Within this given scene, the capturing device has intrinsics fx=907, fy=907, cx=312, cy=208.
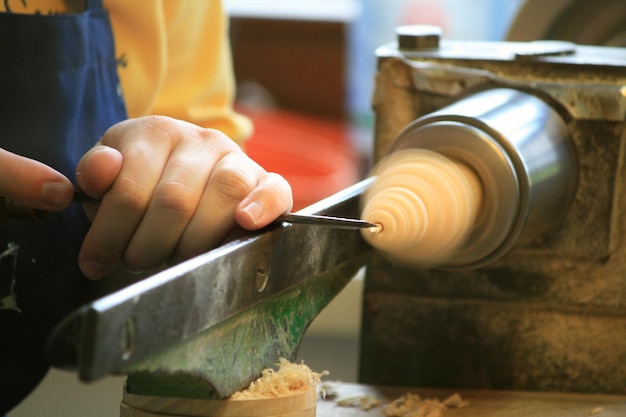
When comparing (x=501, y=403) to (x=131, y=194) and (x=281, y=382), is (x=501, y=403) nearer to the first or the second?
(x=281, y=382)

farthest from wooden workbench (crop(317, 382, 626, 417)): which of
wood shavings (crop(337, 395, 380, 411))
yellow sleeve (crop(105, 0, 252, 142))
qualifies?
yellow sleeve (crop(105, 0, 252, 142))

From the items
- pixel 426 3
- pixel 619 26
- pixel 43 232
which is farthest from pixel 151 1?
pixel 426 3

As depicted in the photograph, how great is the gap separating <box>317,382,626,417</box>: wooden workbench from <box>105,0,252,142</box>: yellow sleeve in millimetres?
398

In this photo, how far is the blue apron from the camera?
Result: 32.3 inches

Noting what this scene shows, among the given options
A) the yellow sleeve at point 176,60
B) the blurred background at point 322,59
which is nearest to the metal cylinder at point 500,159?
the yellow sleeve at point 176,60

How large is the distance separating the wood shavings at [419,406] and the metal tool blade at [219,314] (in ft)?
0.34

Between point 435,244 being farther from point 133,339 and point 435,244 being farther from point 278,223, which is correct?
point 133,339

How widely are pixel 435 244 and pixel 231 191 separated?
159 millimetres

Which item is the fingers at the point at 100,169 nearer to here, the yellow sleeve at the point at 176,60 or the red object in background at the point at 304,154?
the yellow sleeve at the point at 176,60

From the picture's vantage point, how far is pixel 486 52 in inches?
35.2

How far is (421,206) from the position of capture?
63cm

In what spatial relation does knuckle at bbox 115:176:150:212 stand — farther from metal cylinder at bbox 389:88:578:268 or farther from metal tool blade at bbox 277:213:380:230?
metal cylinder at bbox 389:88:578:268

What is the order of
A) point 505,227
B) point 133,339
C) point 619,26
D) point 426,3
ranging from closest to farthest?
point 133,339 < point 505,227 < point 619,26 < point 426,3

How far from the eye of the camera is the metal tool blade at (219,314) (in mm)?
431
